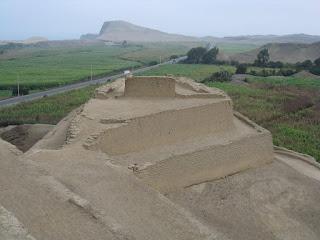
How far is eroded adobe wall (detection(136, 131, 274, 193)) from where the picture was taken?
11469 mm

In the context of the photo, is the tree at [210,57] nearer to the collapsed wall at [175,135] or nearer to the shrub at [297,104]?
the shrub at [297,104]

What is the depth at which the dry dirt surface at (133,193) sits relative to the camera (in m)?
7.80

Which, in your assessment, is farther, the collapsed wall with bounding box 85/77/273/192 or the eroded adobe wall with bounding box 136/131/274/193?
the collapsed wall with bounding box 85/77/273/192

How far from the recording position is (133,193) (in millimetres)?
9453

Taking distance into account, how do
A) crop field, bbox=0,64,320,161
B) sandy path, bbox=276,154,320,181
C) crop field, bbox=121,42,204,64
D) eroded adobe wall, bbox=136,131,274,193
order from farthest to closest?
crop field, bbox=121,42,204,64 < crop field, bbox=0,64,320,161 < sandy path, bbox=276,154,320,181 < eroded adobe wall, bbox=136,131,274,193

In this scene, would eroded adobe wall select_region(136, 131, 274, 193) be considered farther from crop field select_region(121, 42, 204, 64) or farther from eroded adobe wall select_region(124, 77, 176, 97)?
crop field select_region(121, 42, 204, 64)

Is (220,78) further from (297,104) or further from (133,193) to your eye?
(133,193)

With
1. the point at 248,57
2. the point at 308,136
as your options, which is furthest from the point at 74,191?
the point at 248,57

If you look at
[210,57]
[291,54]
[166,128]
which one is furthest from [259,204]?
[291,54]

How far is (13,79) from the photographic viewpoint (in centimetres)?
4738

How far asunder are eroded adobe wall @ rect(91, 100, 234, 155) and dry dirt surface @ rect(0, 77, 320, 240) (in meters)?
0.11

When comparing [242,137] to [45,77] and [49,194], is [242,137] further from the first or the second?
[45,77]

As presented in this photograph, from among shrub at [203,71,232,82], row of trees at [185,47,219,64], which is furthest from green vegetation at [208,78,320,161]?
row of trees at [185,47,219,64]

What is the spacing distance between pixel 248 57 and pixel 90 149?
6528 centimetres
